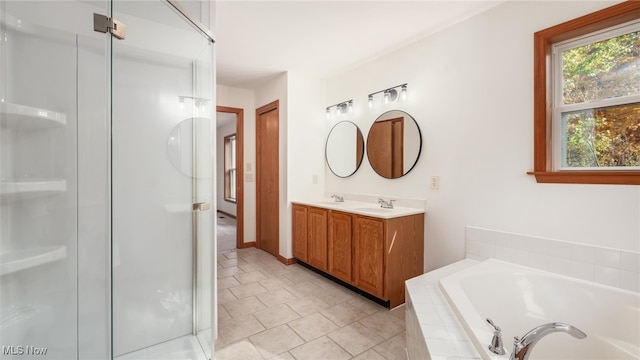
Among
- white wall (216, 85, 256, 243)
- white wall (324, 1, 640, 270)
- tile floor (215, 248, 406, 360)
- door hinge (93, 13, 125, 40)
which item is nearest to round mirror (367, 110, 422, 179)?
white wall (324, 1, 640, 270)

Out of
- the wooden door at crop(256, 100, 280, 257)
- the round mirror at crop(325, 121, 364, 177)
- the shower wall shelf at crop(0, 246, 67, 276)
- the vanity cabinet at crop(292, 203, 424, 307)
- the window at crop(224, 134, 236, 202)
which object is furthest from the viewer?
the window at crop(224, 134, 236, 202)

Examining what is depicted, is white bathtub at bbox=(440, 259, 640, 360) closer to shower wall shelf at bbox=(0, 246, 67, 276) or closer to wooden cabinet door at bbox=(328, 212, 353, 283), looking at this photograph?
wooden cabinet door at bbox=(328, 212, 353, 283)

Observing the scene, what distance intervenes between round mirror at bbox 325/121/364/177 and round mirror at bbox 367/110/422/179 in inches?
7.5

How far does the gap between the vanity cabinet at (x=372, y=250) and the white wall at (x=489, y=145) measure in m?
0.20

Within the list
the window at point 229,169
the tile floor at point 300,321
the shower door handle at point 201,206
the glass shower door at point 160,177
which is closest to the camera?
the glass shower door at point 160,177

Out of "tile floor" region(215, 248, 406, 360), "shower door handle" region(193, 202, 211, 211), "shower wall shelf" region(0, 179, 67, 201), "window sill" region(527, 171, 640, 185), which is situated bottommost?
"tile floor" region(215, 248, 406, 360)

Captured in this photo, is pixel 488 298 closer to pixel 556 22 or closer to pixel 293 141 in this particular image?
Result: pixel 556 22

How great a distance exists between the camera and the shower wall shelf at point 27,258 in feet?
3.96

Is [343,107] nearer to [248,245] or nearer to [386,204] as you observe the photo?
[386,204]

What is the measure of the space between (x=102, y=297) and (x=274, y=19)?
2.28 m

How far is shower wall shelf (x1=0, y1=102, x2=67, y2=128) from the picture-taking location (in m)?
1.21

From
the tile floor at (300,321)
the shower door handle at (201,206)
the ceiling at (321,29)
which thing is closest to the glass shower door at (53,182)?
the shower door handle at (201,206)

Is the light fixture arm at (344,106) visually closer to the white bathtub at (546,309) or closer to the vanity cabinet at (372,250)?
the vanity cabinet at (372,250)

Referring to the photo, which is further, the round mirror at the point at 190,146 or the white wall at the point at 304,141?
the white wall at the point at 304,141
